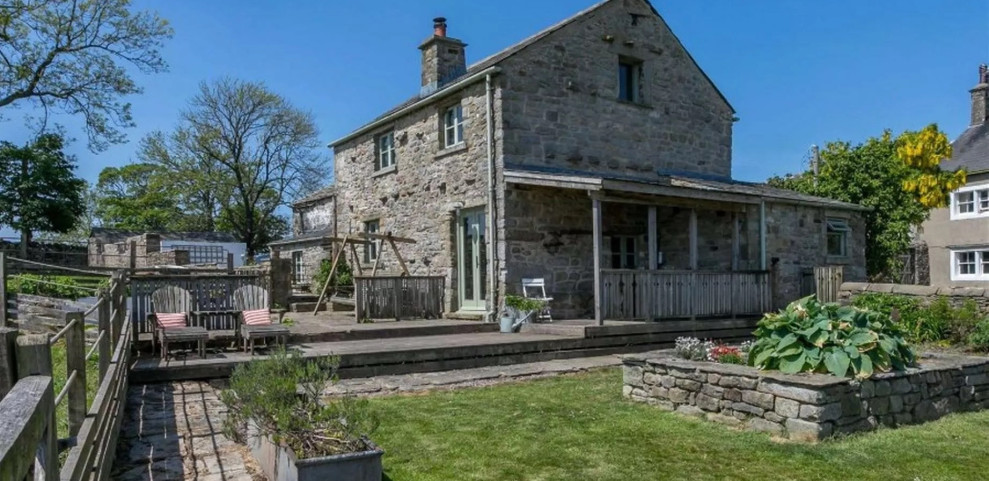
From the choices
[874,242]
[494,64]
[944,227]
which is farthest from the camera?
[944,227]

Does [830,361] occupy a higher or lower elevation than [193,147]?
lower

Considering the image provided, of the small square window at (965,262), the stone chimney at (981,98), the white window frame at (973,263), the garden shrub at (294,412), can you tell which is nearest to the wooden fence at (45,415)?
the garden shrub at (294,412)

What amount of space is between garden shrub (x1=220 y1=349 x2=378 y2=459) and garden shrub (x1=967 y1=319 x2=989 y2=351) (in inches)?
395

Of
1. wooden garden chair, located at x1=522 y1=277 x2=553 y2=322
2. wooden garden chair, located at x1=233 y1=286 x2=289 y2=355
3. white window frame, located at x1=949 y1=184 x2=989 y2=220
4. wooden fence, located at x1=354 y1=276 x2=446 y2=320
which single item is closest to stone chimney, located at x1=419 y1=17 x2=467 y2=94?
wooden fence, located at x1=354 y1=276 x2=446 y2=320

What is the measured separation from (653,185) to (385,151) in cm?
855

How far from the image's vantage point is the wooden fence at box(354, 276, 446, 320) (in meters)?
13.5

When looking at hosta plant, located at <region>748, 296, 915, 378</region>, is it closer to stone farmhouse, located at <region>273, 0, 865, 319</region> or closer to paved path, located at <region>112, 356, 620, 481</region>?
paved path, located at <region>112, 356, 620, 481</region>

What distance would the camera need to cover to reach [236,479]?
4.53 meters

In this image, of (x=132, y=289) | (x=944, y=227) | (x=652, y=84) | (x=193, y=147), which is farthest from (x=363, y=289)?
(x=193, y=147)

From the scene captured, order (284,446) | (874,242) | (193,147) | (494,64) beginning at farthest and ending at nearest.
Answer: (193,147)
(874,242)
(494,64)
(284,446)

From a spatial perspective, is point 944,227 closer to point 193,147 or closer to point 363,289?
point 363,289

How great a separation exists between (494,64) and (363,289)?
5.19 m

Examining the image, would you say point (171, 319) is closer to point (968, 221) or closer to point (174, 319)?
point (174, 319)

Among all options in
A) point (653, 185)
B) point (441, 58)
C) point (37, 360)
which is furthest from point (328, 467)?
point (441, 58)
